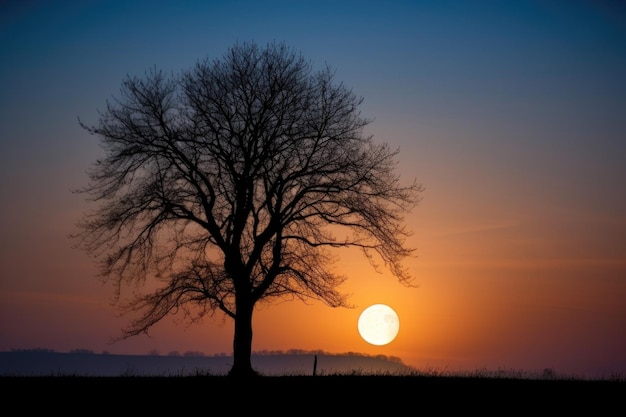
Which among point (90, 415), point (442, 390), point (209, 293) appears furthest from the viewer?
point (209, 293)

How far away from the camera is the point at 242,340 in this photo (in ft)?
93.1

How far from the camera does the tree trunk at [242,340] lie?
1113 inches

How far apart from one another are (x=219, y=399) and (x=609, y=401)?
35.6 feet

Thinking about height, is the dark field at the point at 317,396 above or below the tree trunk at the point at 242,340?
below

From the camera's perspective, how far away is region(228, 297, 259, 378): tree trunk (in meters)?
28.3

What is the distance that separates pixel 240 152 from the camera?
2920 cm

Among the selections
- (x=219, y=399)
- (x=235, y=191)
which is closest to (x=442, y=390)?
(x=219, y=399)

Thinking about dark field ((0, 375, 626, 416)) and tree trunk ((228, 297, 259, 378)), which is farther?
tree trunk ((228, 297, 259, 378))

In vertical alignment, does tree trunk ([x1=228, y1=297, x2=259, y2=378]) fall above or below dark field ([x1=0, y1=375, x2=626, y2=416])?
above

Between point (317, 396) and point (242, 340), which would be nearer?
point (317, 396)

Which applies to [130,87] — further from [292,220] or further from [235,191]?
[292,220]

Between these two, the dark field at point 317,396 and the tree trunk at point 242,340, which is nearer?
the dark field at point 317,396

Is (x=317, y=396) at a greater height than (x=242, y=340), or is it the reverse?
(x=242, y=340)

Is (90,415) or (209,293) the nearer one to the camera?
(90,415)
